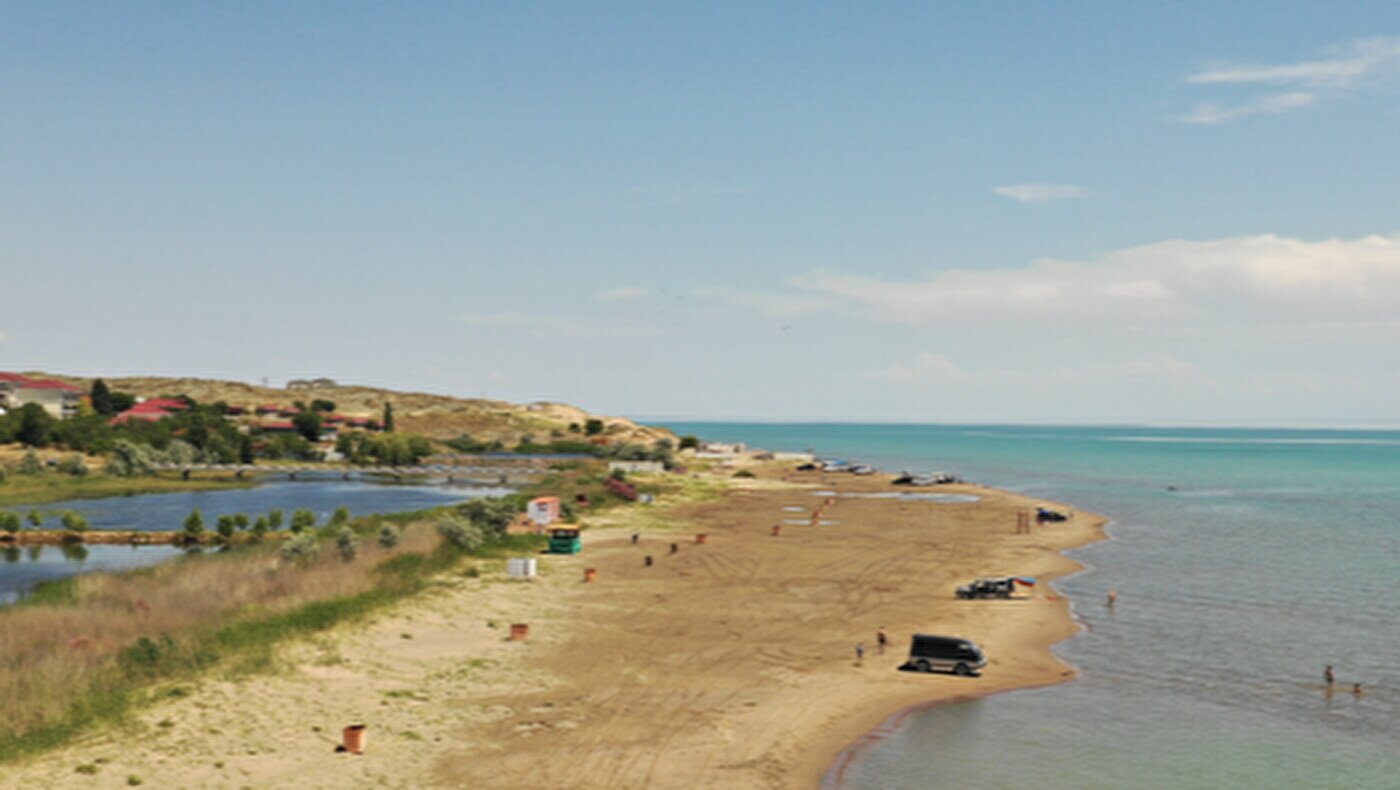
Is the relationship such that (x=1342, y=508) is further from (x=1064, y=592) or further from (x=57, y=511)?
(x=57, y=511)

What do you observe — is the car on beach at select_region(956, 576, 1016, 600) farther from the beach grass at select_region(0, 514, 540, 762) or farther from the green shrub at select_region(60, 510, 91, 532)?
the green shrub at select_region(60, 510, 91, 532)

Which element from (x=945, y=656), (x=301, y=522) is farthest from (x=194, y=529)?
(x=945, y=656)

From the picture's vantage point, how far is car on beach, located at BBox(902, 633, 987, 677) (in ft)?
142

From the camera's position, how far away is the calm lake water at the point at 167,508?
75.7 m

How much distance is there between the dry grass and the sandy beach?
76.5 inches

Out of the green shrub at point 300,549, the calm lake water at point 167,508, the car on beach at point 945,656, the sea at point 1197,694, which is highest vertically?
the green shrub at point 300,549

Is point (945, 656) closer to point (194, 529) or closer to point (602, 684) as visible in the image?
point (602, 684)

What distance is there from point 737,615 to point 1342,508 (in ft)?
349

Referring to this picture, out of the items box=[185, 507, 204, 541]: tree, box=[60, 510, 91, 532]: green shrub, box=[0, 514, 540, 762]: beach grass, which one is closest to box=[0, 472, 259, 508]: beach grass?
box=[60, 510, 91, 532]: green shrub

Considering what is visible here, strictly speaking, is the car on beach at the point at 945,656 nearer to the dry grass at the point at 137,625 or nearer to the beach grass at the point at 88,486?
the dry grass at the point at 137,625

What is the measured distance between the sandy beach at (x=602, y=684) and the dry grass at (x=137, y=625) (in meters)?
1.94

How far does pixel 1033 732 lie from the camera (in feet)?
117

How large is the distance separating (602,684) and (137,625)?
18.8m

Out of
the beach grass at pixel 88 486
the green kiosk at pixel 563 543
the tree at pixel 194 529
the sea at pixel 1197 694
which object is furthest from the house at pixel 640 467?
the sea at pixel 1197 694
